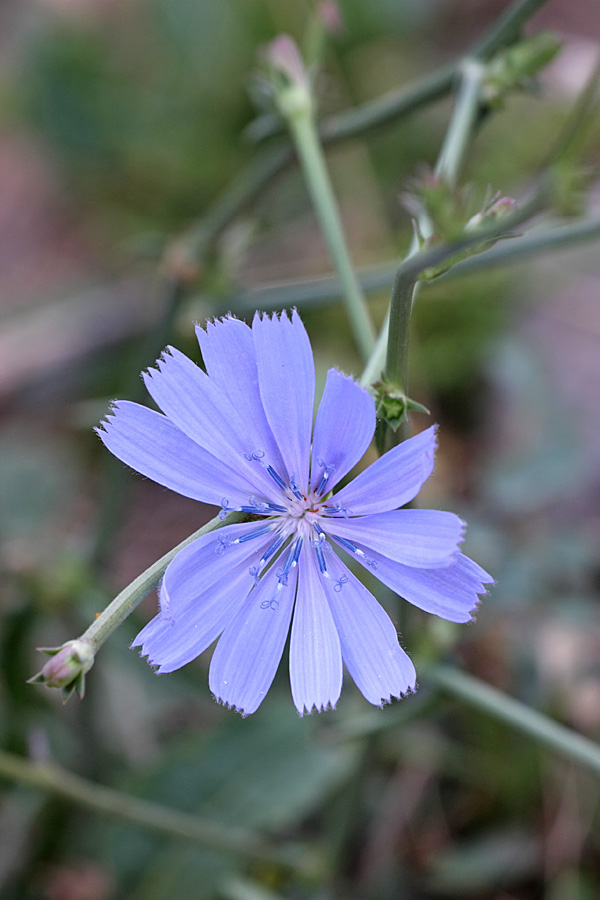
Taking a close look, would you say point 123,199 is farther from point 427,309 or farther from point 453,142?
point 453,142

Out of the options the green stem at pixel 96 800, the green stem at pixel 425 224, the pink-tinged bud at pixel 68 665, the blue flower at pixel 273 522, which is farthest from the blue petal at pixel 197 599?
the green stem at pixel 96 800

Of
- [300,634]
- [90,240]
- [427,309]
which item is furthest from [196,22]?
[300,634]

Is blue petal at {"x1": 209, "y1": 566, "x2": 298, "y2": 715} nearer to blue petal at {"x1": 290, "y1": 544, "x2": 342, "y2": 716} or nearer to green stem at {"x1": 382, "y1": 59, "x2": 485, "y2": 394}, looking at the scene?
blue petal at {"x1": 290, "y1": 544, "x2": 342, "y2": 716}

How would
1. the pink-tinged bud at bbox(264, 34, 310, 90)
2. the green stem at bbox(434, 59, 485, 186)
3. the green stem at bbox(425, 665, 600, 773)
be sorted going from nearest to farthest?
the green stem at bbox(425, 665, 600, 773) < the green stem at bbox(434, 59, 485, 186) < the pink-tinged bud at bbox(264, 34, 310, 90)

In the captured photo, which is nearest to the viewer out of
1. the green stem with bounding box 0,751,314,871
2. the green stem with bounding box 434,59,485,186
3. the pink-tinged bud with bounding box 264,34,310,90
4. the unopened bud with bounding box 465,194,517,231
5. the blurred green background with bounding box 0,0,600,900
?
the unopened bud with bounding box 465,194,517,231

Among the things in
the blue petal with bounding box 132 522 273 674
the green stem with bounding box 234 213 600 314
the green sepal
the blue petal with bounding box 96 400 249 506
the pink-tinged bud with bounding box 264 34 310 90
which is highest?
the pink-tinged bud with bounding box 264 34 310 90

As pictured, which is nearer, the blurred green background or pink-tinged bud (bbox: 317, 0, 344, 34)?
pink-tinged bud (bbox: 317, 0, 344, 34)

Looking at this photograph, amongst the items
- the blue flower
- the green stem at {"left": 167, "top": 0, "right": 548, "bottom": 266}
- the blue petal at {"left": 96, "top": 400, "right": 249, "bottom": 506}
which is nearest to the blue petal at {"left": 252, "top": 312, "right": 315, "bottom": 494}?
the blue flower
